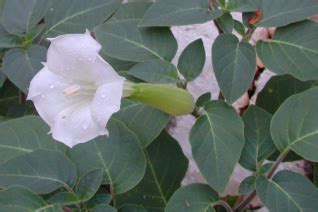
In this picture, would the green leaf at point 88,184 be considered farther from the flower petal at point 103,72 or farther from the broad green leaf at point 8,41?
the broad green leaf at point 8,41

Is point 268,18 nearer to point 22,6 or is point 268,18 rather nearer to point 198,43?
point 198,43

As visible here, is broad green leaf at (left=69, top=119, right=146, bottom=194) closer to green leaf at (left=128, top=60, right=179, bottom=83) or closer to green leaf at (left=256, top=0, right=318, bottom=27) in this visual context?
green leaf at (left=128, top=60, right=179, bottom=83)

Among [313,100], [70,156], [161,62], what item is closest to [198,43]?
[161,62]

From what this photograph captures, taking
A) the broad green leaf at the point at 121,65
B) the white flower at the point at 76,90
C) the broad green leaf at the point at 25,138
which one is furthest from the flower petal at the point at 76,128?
the broad green leaf at the point at 121,65

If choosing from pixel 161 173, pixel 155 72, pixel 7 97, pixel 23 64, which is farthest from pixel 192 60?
pixel 7 97

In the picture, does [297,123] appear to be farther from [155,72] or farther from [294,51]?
[155,72]
